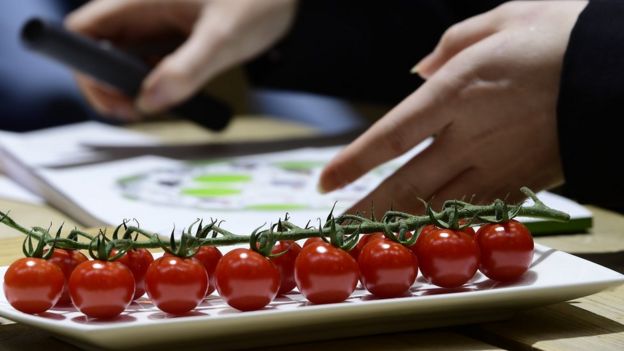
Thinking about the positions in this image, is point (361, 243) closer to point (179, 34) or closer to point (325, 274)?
point (325, 274)

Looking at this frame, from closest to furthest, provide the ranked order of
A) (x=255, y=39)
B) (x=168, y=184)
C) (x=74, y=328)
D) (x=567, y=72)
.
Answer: (x=74, y=328) → (x=567, y=72) → (x=168, y=184) → (x=255, y=39)

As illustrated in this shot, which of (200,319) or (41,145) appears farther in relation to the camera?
(41,145)

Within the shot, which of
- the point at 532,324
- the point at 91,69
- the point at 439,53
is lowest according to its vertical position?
the point at 532,324

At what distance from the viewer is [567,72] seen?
2.35 ft

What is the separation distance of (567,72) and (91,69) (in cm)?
72

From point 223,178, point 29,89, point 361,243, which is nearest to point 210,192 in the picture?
point 223,178

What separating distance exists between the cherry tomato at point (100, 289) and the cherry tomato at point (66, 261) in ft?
0.07

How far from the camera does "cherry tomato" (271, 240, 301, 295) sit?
0.52m

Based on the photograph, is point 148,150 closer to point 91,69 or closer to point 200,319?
point 91,69

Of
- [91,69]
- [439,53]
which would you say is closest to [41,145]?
[91,69]

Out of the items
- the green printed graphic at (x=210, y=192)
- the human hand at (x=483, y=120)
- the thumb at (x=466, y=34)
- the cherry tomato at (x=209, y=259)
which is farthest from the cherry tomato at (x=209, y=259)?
the green printed graphic at (x=210, y=192)

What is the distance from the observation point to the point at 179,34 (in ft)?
4.75

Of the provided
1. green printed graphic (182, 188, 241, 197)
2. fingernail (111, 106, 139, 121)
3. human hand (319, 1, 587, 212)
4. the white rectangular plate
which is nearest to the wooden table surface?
the white rectangular plate

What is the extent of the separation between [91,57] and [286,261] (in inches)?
31.6
